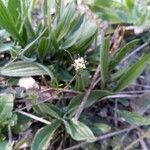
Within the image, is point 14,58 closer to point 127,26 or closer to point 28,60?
point 28,60

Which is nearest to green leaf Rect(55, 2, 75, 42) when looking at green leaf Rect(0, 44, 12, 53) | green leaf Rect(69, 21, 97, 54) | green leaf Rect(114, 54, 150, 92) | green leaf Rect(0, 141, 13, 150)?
green leaf Rect(69, 21, 97, 54)

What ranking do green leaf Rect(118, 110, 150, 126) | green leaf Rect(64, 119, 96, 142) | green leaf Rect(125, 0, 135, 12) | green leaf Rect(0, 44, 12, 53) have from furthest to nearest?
green leaf Rect(125, 0, 135, 12), green leaf Rect(0, 44, 12, 53), green leaf Rect(118, 110, 150, 126), green leaf Rect(64, 119, 96, 142)

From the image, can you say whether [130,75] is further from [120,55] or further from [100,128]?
[100,128]

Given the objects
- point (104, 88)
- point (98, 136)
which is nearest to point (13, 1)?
point (104, 88)

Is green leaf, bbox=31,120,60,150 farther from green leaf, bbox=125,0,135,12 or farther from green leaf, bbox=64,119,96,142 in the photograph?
green leaf, bbox=125,0,135,12

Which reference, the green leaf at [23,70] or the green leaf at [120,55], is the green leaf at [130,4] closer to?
the green leaf at [120,55]
